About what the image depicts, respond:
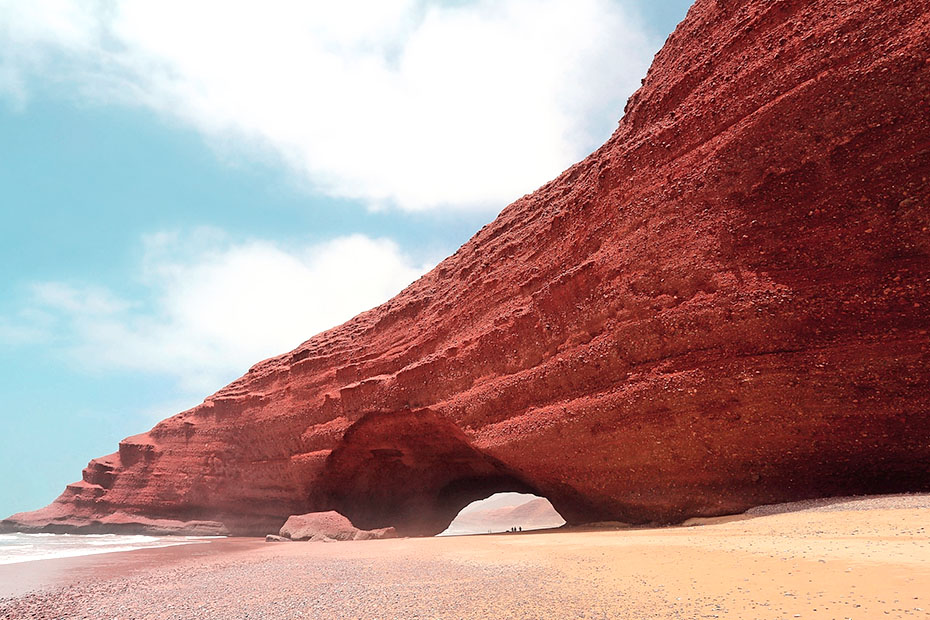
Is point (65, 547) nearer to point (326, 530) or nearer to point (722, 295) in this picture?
point (326, 530)

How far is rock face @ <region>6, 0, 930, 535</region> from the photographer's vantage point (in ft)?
23.5

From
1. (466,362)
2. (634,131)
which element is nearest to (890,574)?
(634,131)

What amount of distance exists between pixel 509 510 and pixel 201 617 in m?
64.1

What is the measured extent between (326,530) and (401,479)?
425 centimetres

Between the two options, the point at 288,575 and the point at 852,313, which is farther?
the point at 852,313

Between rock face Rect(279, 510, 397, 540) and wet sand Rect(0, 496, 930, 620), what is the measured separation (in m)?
7.83

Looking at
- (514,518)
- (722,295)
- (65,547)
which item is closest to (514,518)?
(514,518)

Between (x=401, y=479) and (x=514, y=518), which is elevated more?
(x=401, y=479)

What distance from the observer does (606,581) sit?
3818 mm

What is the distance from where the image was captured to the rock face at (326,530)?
14.7 meters

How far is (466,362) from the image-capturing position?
1403 cm

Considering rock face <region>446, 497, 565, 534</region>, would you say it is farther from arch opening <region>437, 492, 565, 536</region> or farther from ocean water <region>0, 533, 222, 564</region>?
ocean water <region>0, 533, 222, 564</region>

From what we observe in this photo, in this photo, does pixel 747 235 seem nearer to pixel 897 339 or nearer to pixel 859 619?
pixel 897 339

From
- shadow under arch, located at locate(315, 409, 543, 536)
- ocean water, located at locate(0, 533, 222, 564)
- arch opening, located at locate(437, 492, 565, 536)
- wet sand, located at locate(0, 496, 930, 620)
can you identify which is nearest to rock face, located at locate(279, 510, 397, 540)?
shadow under arch, located at locate(315, 409, 543, 536)
